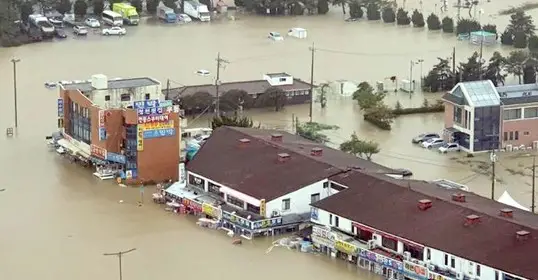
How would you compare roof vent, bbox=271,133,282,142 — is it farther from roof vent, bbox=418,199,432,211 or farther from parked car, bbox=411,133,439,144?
roof vent, bbox=418,199,432,211

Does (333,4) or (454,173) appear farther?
(333,4)

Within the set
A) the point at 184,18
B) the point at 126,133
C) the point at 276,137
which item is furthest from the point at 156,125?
the point at 184,18

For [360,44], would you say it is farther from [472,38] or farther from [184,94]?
[184,94]

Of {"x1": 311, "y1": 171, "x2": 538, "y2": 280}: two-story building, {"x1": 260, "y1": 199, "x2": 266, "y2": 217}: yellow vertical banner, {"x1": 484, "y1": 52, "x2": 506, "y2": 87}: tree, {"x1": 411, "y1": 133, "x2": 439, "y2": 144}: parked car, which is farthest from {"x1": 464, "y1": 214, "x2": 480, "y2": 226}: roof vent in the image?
{"x1": 484, "y1": 52, "x2": 506, "y2": 87}: tree

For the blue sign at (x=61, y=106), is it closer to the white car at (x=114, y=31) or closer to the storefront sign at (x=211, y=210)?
the storefront sign at (x=211, y=210)

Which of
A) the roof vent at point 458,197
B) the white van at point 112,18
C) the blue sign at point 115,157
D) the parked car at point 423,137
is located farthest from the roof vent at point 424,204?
the white van at point 112,18

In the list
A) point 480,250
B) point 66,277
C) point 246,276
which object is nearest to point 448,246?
point 480,250
